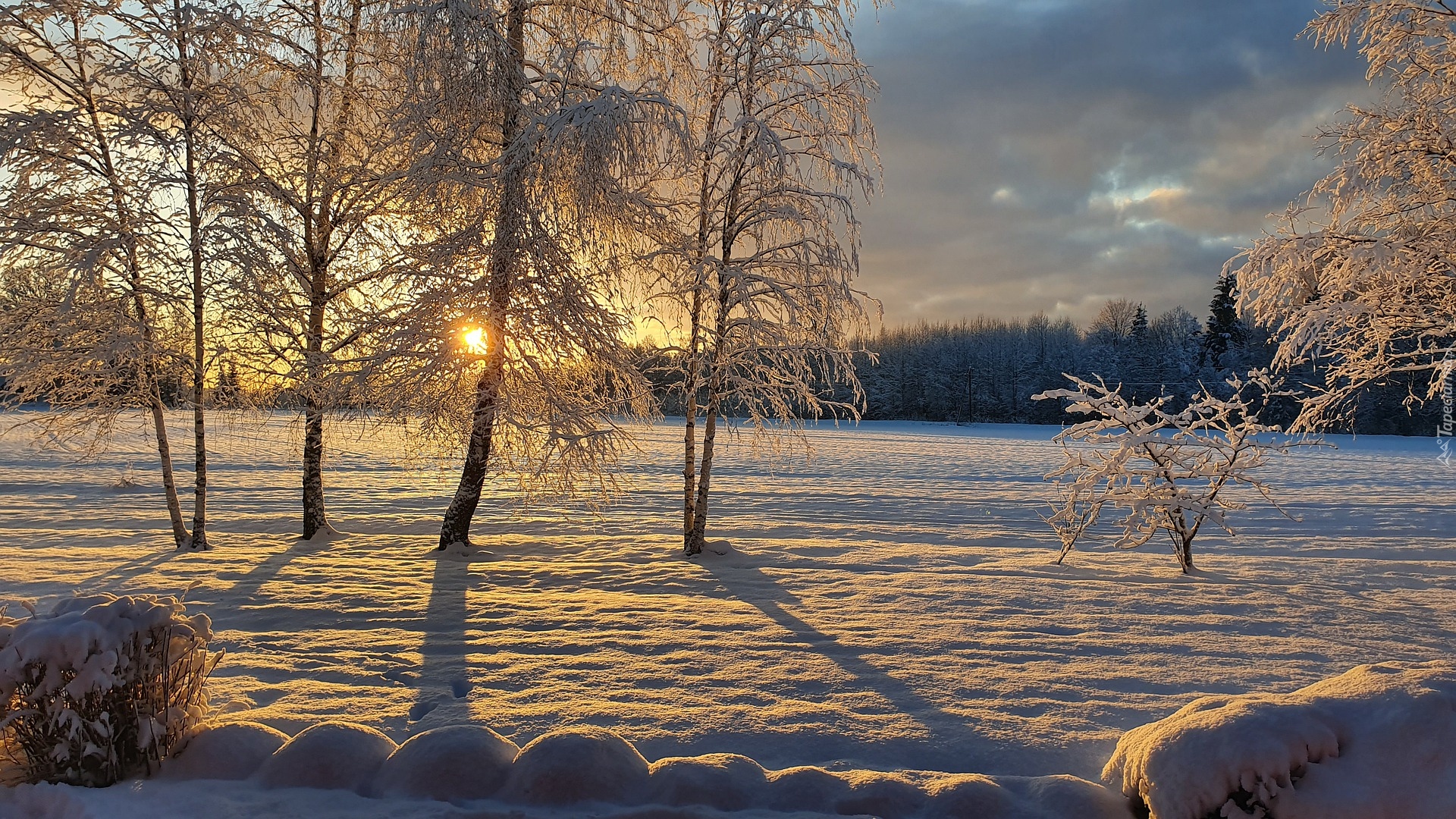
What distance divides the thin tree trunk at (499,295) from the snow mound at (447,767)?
207 inches

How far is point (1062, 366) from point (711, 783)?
91.0 m

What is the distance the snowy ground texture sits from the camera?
3.82 m

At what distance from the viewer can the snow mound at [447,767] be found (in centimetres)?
300

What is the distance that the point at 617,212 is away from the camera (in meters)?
7.62

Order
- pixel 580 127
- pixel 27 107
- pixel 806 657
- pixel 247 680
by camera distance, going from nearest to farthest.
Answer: pixel 247 680, pixel 806 657, pixel 580 127, pixel 27 107

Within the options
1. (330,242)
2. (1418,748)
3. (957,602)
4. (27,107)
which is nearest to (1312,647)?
(957,602)

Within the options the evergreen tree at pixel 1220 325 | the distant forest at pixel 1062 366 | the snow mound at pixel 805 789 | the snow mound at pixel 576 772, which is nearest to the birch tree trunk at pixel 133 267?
the snow mound at pixel 576 772

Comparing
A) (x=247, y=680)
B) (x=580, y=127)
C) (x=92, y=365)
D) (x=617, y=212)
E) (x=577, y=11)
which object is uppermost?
(x=577, y=11)

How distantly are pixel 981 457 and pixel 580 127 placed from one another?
24.2m

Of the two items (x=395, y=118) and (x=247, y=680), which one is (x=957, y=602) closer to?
(x=247, y=680)

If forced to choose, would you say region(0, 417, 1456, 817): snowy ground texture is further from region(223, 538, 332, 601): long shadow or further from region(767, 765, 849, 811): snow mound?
region(767, 765, 849, 811): snow mound

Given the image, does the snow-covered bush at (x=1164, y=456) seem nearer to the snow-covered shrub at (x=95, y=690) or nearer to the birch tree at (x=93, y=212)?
the snow-covered shrub at (x=95, y=690)

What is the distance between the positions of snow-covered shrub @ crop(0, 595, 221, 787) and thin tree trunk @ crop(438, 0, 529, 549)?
195 inches

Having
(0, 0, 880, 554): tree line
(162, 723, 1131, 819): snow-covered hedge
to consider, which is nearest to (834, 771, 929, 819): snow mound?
(162, 723, 1131, 819): snow-covered hedge
